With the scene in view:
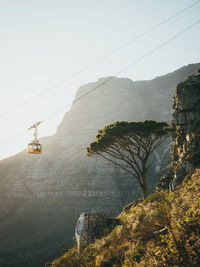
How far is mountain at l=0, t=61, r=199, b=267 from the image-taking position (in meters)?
51.4

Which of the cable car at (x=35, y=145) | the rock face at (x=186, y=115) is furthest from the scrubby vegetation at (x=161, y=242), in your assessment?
the rock face at (x=186, y=115)

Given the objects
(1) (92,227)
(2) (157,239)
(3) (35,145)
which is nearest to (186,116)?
(1) (92,227)

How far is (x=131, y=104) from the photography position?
13888 cm

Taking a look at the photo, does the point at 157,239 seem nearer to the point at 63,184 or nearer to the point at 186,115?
the point at 186,115

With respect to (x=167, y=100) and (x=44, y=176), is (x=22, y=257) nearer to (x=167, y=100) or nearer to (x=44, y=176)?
(x=44, y=176)

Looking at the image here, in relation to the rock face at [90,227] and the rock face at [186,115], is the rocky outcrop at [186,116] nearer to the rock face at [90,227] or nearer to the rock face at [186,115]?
the rock face at [186,115]

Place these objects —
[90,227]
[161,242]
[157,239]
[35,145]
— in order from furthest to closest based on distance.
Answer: [90,227] < [35,145] < [157,239] < [161,242]

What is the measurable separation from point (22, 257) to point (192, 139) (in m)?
44.0

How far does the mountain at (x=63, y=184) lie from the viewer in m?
51.4

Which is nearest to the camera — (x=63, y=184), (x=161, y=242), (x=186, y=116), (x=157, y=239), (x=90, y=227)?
(x=161, y=242)

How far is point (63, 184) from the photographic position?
279 feet

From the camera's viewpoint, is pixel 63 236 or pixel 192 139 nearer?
pixel 192 139

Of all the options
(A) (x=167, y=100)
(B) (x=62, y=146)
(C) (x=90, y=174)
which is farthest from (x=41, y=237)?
(A) (x=167, y=100)

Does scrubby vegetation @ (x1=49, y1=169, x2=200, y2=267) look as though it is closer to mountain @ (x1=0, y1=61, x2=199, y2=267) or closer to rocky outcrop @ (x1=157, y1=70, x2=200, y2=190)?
rocky outcrop @ (x1=157, y1=70, x2=200, y2=190)
